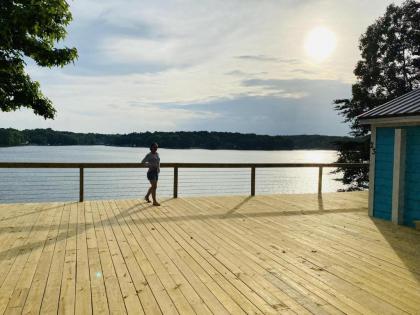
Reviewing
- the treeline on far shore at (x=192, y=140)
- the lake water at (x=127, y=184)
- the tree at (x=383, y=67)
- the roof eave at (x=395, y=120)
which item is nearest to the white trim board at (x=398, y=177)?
the roof eave at (x=395, y=120)

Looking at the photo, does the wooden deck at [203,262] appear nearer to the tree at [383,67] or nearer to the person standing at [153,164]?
the person standing at [153,164]

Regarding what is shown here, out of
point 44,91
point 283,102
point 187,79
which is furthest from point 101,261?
point 283,102

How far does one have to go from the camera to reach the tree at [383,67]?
25062 millimetres

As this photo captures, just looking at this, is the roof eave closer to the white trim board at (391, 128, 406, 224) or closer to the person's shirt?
the white trim board at (391, 128, 406, 224)

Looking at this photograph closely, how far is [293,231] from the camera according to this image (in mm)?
6766

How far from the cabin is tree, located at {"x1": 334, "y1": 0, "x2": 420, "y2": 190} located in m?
18.3

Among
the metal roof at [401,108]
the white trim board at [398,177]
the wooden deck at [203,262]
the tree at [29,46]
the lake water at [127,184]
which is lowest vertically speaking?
the lake water at [127,184]

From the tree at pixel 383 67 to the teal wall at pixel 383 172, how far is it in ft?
60.1

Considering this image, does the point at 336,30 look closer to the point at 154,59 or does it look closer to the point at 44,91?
the point at 154,59

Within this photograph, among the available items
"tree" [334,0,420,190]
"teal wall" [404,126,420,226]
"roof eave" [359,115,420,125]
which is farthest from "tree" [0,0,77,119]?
"tree" [334,0,420,190]

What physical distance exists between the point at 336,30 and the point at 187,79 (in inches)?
342

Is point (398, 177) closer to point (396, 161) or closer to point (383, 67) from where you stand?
point (396, 161)

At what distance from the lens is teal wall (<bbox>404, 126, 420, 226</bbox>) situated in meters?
7.45

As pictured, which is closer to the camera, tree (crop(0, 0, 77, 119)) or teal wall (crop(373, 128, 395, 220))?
tree (crop(0, 0, 77, 119))
